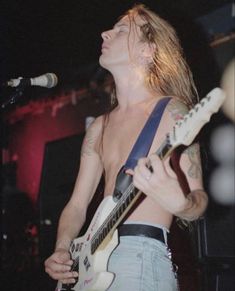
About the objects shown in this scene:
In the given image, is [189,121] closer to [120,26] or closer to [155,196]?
[155,196]

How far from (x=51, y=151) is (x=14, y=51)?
4.82 ft

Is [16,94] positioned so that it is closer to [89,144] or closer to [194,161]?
[89,144]

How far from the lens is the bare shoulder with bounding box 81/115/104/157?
96.2 inches

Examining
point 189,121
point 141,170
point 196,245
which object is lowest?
point 196,245

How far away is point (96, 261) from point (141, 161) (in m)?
0.56

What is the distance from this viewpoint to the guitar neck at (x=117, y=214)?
5.55ft

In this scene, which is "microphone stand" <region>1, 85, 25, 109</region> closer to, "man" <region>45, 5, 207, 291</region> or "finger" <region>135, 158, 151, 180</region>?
"man" <region>45, 5, 207, 291</region>

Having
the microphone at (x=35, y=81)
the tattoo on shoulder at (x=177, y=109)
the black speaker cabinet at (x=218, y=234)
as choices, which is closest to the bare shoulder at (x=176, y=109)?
the tattoo on shoulder at (x=177, y=109)

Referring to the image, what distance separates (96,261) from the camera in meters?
1.81

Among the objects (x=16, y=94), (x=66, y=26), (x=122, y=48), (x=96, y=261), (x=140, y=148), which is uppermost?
(x=66, y=26)

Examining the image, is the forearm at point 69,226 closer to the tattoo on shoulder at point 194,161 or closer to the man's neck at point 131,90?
the man's neck at point 131,90

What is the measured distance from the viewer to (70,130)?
609 centimetres

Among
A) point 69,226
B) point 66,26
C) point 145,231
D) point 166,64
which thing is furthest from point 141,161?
point 66,26

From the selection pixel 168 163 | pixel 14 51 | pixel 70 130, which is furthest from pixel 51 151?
pixel 168 163
